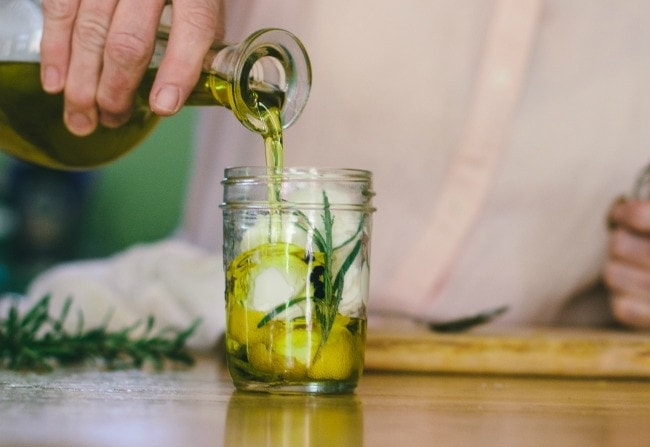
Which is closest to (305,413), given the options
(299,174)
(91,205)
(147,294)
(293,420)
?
(293,420)

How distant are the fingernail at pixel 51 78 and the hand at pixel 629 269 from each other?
2.53 feet

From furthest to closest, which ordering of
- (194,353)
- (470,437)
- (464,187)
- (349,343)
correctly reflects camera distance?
(464,187)
(194,353)
(349,343)
(470,437)

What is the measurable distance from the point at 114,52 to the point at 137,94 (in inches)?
2.7

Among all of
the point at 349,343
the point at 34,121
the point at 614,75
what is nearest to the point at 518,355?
the point at 349,343

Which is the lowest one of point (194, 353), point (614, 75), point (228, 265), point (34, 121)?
point (194, 353)

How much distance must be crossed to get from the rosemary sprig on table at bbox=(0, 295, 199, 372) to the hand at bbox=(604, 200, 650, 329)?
64 cm

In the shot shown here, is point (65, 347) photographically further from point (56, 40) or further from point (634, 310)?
point (634, 310)

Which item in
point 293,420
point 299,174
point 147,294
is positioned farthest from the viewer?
point 147,294

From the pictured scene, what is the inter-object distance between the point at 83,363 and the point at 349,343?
32 centimetres

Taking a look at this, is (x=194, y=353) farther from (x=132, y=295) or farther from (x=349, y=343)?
(x=349, y=343)

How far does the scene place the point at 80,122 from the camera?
86 centimetres

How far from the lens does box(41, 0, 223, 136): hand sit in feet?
2.53

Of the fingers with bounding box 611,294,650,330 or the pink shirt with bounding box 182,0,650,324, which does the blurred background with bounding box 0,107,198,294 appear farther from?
the fingers with bounding box 611,294,650,330

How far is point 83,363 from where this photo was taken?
2.92ft
